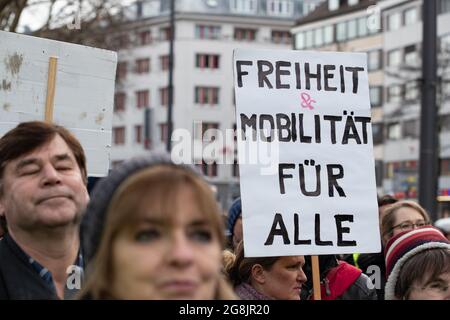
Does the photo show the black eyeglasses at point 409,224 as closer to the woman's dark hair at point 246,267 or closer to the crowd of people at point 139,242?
the crowd of people at point 139,242

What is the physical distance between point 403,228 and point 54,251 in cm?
314

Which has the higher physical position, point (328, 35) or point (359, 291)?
point (328, 35)

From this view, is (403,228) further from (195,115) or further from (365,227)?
(195,115)

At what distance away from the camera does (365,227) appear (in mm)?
4836

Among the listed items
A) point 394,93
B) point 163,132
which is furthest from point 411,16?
point 163,132

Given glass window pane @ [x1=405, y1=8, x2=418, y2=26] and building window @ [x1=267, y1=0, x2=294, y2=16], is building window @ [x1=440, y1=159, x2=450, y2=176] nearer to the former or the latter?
glass window pane @ [x1=405, y1=8, x2=418, y2=26]

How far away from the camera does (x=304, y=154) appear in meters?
4.84

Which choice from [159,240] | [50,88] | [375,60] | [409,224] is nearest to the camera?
[159,240]

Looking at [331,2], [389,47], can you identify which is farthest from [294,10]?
[389,47]

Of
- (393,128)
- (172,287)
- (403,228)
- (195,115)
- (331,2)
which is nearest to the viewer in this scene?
(172,287)

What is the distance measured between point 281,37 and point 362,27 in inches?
560

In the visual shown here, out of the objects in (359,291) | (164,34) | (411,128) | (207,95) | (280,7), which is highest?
(280,7)

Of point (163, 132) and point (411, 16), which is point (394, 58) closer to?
point (411, 16)

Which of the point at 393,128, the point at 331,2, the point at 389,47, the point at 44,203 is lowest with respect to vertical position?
the point at 44,203
